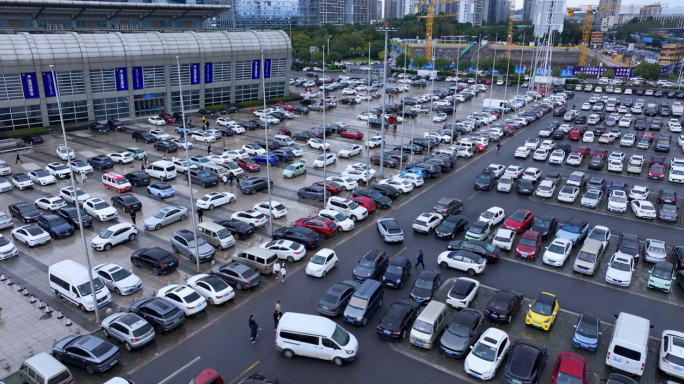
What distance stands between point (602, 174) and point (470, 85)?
58495 millimetres

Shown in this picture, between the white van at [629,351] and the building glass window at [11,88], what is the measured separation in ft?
205

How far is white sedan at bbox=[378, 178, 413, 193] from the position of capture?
38812 mm

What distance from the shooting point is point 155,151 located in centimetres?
5022

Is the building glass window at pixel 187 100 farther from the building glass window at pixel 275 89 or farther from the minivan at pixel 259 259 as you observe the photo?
the minivan at pixel 259 259

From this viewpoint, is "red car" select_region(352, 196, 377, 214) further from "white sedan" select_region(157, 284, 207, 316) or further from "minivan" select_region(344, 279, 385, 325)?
"white sedan" select_region(157, 284, 207, 316)

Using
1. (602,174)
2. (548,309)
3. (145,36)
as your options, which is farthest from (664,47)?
(548,309)

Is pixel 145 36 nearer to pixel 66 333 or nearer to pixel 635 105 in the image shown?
pixel 66 333

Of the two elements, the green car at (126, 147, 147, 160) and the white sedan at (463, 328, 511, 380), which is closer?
the white sedan at (463, 328, 511, 380)

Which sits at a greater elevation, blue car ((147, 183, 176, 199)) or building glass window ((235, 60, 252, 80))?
building glass window ((235, 60, 252, 80))

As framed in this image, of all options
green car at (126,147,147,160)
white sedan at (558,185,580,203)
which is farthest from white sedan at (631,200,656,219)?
green car at (126,147,147,160)

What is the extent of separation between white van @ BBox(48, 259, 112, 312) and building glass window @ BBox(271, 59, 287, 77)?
198ft

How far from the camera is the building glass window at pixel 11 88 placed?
53406mm

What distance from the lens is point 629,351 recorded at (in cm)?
1836

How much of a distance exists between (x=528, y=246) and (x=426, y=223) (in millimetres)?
6522
